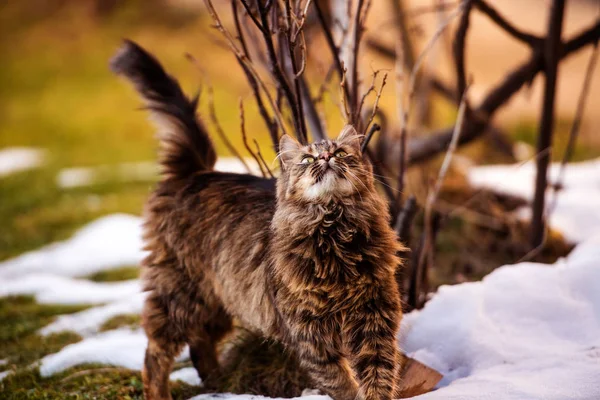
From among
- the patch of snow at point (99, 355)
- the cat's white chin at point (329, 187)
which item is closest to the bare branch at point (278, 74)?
the cat's white chin at point (329, 187)

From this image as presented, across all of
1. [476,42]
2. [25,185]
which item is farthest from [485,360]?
[476,42]

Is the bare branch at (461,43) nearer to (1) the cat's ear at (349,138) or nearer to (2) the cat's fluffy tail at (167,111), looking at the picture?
(1) the cat's ear at (349,138)

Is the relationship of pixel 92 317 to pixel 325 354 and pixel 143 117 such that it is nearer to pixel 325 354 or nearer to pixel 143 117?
pixel 325 354

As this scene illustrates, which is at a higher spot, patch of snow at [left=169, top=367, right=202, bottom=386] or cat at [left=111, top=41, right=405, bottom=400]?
cat at [left=111, top=41, right=405, bottom=400]

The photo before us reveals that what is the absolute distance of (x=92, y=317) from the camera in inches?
162

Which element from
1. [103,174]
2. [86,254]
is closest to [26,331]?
[86,254]

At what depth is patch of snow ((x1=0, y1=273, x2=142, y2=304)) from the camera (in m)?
4.60

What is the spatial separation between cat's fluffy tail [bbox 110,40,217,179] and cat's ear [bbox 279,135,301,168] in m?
0.70

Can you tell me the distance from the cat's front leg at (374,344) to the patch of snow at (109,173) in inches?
225

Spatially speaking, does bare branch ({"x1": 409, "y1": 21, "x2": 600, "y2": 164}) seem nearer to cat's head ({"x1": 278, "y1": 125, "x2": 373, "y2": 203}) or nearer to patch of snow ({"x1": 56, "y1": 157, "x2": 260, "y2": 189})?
cat's head ({"x1": 278, "y1": 125, "x2": 373, "y2": 203})

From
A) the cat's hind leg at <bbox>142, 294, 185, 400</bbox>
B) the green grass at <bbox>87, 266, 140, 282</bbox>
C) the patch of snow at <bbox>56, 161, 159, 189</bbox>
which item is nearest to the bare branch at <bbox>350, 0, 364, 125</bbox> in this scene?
the cat's hind leg at <bbox>142, 294, 185, 400</bbox>

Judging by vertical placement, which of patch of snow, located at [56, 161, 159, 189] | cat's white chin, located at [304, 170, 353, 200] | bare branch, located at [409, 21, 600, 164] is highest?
patch of snow, located at [56, 161, 159, 189]

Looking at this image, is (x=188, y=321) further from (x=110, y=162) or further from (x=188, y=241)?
(x=110, y=162)

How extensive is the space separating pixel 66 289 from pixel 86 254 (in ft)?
3.00
